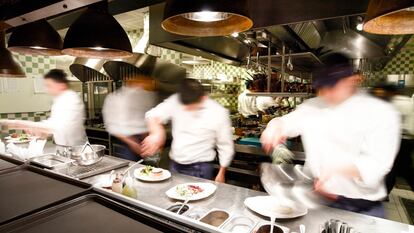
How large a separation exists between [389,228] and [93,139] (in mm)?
5241

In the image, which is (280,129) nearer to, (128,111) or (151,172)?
(151,172)

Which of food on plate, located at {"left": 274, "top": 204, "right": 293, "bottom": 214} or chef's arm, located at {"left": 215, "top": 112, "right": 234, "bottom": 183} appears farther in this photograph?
chef's arm, located at {"left": 215, "top": 112, "right": 234, "bottom": 183}

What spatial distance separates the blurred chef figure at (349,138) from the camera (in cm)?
143

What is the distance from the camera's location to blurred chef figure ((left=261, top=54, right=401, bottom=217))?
56.5 inches

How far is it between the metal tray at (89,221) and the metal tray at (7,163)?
86cm

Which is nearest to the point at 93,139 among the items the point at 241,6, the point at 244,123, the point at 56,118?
the point at 56,118

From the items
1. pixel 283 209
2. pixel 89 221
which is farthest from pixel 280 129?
pixel 89 221

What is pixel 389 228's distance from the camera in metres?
1.14

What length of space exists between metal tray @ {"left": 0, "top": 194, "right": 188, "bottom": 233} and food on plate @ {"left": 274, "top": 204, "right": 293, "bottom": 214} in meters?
0.62

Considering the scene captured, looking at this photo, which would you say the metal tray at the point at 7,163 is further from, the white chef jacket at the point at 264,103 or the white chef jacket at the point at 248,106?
the white chef jacket at the point at 264,103

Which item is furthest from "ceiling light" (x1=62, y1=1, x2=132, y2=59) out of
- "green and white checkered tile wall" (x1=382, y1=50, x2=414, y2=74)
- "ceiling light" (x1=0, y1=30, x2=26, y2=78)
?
"green and white checkered tile wall" (x1=382, y1=50, x2=414, y2=74)

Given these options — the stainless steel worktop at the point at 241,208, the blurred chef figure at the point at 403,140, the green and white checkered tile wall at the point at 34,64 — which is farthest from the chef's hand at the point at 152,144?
the green and white checkered tile wall at the point at 34,64

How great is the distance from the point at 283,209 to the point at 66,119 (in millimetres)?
2484

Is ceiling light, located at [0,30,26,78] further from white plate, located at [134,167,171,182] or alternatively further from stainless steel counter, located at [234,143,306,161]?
stainless steel counter, located at [234,143,306,161]
